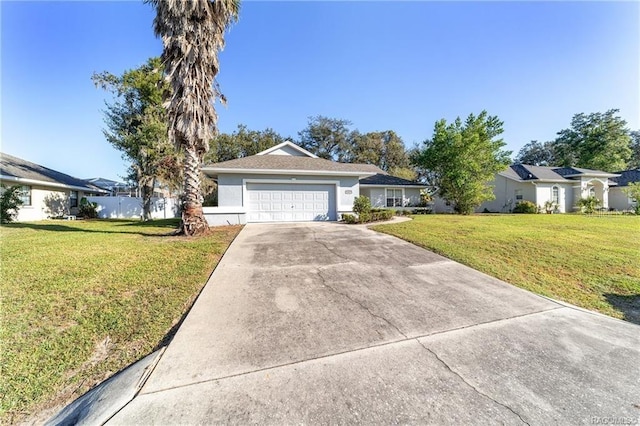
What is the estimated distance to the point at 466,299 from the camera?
446 centimetres

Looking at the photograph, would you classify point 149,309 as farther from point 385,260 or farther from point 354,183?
point 354,183

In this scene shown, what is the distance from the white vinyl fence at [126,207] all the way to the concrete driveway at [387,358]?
71.9 feet

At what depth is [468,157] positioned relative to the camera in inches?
736

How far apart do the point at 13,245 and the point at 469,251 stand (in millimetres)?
13462

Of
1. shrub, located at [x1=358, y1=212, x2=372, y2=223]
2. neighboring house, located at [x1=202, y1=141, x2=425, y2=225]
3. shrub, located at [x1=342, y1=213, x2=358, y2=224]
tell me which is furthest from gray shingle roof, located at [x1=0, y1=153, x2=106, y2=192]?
shrub, located at [x1=358, y1=212, x2=372, y2=223]

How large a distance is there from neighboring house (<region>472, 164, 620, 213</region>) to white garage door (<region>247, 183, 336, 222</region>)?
18.7 m

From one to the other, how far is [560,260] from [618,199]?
32863 mm

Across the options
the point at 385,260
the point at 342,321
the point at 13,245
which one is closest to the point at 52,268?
the point at 13,245

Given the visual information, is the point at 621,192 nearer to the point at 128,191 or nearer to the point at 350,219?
the point at 350,219

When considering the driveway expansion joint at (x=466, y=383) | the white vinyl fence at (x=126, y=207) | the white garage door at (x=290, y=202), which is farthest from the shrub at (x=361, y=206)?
the white vinyl fence at (x=126, y=207)

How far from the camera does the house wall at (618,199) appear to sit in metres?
26.0

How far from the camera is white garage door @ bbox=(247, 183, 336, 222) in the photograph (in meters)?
13.8

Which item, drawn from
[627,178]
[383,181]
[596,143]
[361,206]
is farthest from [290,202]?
[596,143]

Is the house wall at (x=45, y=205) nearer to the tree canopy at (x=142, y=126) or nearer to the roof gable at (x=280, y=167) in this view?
the tree canopy at (x=142, y=126)
